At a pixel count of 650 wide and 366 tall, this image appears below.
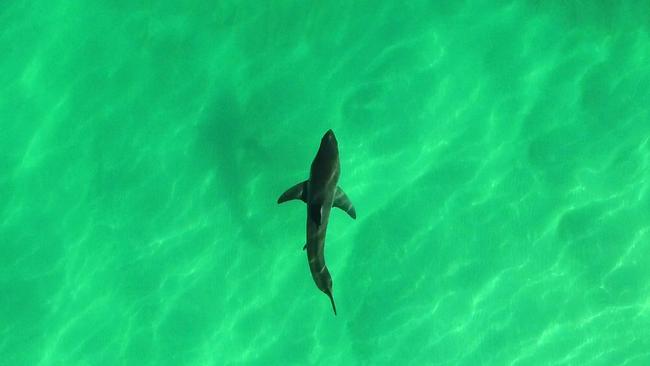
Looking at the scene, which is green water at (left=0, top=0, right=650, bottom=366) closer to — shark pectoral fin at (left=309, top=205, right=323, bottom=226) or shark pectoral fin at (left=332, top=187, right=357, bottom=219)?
shark pectoral fin at (left=332, top=187, right=357, bottom=219)

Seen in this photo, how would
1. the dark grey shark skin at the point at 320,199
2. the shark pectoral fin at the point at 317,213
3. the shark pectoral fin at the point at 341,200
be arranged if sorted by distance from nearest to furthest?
the shark pectoral fin at the point at 317,213 < the dark grey shark skin at the point at 320,199 < the shark pectoral fin at the point at 341,200

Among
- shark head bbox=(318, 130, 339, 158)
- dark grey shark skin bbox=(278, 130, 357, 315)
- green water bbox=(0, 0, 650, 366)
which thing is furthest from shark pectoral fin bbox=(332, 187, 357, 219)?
green water bbox=(0, 0, 650, 366)

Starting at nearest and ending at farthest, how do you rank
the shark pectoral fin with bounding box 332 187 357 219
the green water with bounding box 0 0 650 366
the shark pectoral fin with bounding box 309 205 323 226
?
the shark pectoral fin with bounding box 309 205 323 226 → the shark pectoral fin with bounding box 332 187 357 219 → the green water with bounding box 0 0 650 366

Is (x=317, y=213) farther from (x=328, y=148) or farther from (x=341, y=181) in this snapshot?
(x=341, y=181)

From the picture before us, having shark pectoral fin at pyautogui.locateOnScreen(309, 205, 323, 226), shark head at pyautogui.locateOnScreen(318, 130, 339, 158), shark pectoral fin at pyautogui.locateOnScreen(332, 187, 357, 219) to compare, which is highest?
shark head at pyautogui.locateOnScreen(318, 130, 339, 158)

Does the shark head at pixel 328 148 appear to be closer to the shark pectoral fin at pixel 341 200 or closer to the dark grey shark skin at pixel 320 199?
the dark grey shark skin at pixel 320 199

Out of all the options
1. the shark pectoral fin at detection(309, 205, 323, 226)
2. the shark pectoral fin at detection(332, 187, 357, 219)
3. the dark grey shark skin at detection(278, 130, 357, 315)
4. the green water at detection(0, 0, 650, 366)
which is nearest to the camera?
the shark pectoral fin at detection(309, 205, 323, 226)

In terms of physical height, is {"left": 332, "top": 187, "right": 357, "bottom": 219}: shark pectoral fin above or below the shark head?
below

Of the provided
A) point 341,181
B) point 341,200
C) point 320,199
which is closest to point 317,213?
point 320,199

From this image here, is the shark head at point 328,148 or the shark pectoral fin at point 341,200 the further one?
the shark pectoral fin at point 341,200

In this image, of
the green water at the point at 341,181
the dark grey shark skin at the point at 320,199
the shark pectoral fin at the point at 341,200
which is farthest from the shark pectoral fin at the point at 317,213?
the green water at the point at 341,181
